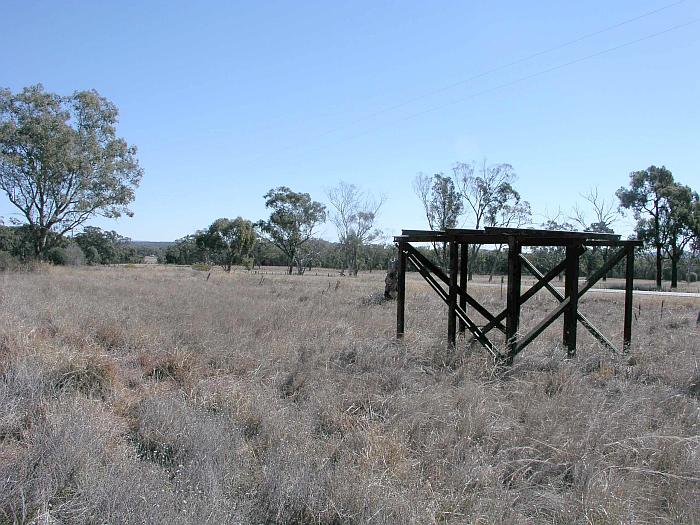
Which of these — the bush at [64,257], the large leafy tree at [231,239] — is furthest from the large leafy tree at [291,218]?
the bush at [64,257]

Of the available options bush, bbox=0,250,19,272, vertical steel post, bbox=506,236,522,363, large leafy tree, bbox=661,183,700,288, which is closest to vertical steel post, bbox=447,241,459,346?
vertical steel post, bbox=506,236,522,363

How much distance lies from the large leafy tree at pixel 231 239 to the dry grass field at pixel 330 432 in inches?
2729

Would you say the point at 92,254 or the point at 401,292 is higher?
the point at 92,254

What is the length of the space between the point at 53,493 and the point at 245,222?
74.6 m

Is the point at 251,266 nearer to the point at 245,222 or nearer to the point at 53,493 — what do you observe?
the point at 245,222

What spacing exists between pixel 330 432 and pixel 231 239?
75.9m

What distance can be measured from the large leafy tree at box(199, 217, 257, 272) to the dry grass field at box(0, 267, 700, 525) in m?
69.3

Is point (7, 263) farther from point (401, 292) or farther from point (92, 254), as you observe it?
point (92, 254)

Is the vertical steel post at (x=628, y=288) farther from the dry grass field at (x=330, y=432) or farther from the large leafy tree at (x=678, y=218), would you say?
the large leafy tree at (x=678, y=218)

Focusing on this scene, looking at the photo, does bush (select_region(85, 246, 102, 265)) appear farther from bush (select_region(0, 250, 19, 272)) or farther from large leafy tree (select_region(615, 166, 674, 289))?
large leafy tree (select_region(615, 166, 674, 289))

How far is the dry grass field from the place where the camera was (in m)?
3.35

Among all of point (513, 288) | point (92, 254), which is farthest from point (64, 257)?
point (513, 288)

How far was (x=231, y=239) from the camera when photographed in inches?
3088

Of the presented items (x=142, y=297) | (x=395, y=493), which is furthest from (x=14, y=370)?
(x=142, y=297)
